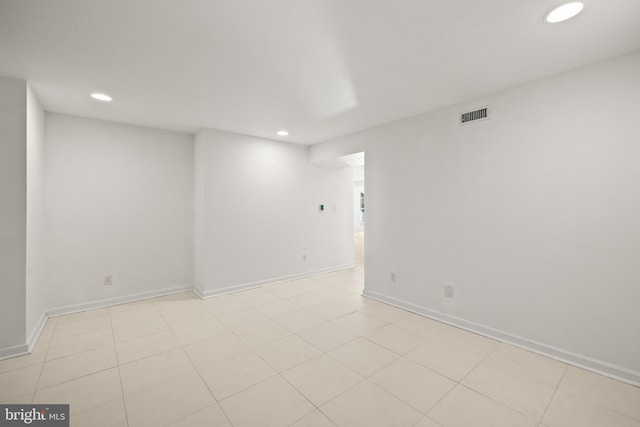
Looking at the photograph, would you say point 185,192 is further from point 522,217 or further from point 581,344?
point 581,344

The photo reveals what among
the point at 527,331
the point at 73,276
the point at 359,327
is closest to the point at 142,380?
the point at 359,327

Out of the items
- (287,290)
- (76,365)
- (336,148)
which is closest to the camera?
(76,365)

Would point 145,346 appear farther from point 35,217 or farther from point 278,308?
point 35,217

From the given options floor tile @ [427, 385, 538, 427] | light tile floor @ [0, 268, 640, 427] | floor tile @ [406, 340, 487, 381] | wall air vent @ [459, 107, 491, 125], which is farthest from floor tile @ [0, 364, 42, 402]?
wall air vent @ [459, 107, 491, 125]

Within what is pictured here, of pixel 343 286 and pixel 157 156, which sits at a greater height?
pixel 157 156

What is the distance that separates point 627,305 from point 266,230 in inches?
162

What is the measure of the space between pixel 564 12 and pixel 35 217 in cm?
474

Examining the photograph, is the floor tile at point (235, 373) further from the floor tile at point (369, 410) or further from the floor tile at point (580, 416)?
the floor tile at point (580, 416)

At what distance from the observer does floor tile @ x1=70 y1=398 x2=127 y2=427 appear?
166 centimetres

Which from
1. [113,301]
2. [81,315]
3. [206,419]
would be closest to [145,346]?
[206,419]

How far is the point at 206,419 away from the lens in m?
1.71

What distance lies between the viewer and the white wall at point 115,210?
3371 millimetres

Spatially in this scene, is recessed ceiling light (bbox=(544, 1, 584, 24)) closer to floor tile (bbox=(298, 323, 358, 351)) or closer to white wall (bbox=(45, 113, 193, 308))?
floor tile (bbox=(298, 323, 358, 351))

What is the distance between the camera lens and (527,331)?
2.56 meters
